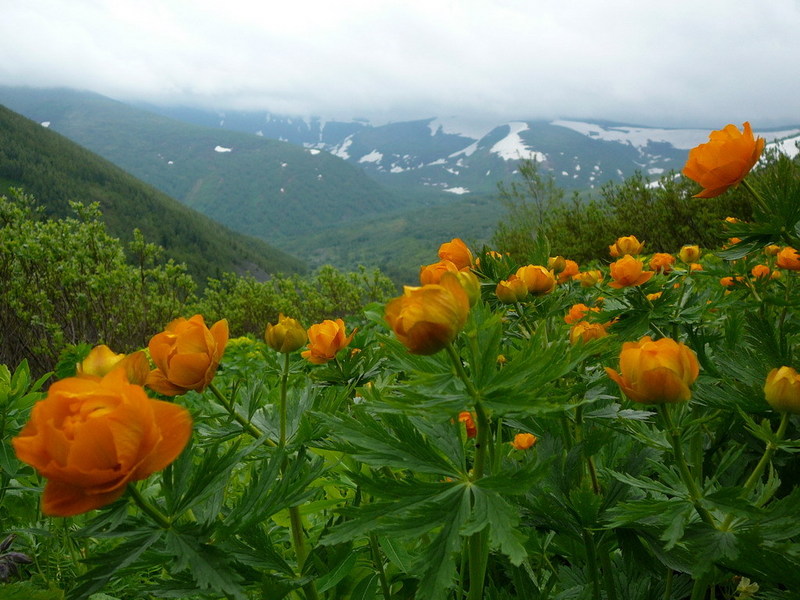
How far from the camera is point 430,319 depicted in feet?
1.82

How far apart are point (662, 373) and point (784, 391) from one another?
0.18 meters

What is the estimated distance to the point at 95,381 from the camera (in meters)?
0.53

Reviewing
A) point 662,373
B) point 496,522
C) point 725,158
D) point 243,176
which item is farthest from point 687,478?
point 243,176

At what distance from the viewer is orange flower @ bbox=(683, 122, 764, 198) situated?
3.02ft

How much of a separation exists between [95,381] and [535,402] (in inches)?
19.2

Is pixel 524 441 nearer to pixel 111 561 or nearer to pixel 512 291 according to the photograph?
pixel 512 291

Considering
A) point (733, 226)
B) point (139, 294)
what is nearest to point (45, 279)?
point (139, 294)

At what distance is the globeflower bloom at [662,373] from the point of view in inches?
25.5

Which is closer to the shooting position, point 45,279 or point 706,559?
point 706,559

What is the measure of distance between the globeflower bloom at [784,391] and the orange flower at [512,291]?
50 cm

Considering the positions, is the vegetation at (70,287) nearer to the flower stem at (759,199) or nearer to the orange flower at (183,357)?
the orange flower at (183,357)

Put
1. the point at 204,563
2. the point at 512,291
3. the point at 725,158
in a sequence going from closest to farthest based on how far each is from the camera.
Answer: the point at 204,563 < the point at 725,158 < the point at 512,291

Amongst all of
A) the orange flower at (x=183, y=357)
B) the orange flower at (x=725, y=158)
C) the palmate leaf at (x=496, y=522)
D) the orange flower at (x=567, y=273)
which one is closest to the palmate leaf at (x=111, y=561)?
the orange flower at (x=183, y=357)

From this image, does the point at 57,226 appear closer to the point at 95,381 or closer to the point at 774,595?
the point at 95,381
